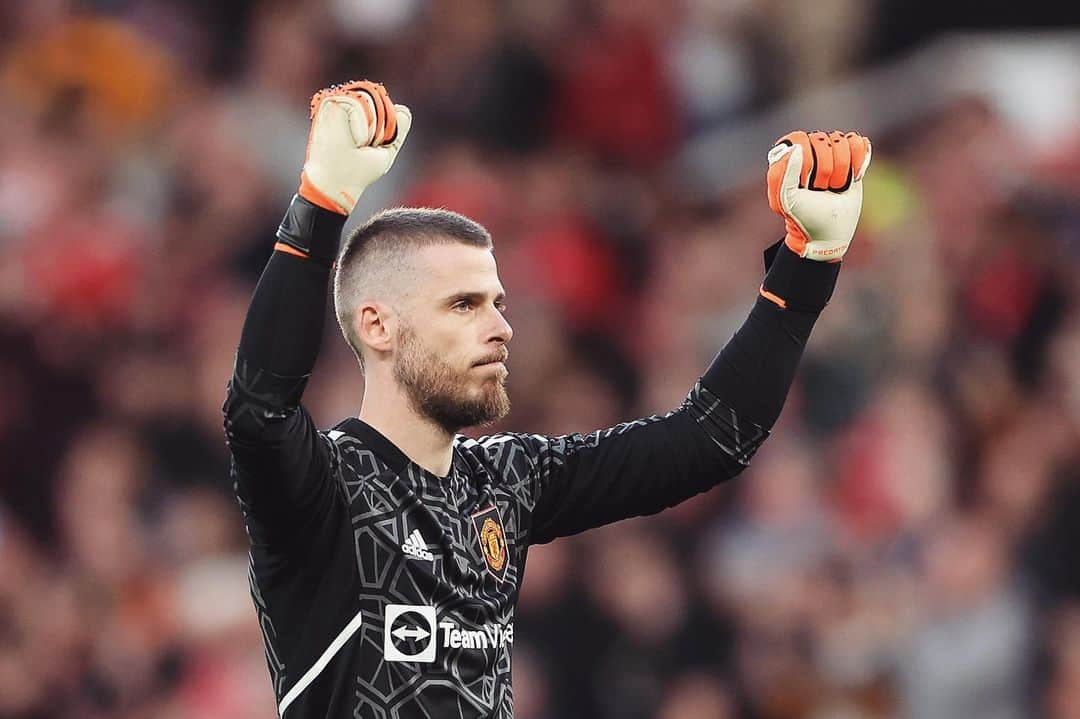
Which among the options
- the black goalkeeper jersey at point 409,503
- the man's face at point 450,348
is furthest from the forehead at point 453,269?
the black goalkeeper jersey at point 409,503

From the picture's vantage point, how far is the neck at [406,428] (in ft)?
11.4

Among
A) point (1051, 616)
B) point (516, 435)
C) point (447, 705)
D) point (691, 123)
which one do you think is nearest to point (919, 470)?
point (1051, 616)

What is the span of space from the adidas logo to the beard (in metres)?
0.24

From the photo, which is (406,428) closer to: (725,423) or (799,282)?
(725,423)

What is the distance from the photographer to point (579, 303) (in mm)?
8344

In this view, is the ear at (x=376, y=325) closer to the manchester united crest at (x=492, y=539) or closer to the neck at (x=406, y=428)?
the neck at (x=406, y=428)

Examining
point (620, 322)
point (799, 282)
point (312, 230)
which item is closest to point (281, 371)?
point (312, 230)

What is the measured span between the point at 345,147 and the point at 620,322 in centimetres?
538

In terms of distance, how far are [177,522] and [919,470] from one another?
10.4 ft

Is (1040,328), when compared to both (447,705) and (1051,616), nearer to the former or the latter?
(1051,616)

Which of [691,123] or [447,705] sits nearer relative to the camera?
[447,705]

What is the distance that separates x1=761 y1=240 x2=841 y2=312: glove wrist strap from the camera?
3.71 meters

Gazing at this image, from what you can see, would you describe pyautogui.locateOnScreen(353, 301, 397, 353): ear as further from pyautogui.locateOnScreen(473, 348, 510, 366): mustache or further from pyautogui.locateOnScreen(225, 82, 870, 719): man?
pyautogui.locateOnScreen(473, 348, 510, 366): mustache

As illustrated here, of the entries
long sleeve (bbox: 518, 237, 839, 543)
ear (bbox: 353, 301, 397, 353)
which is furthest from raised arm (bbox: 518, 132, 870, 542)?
ear (bbox: 353, 301, 397, 353)
